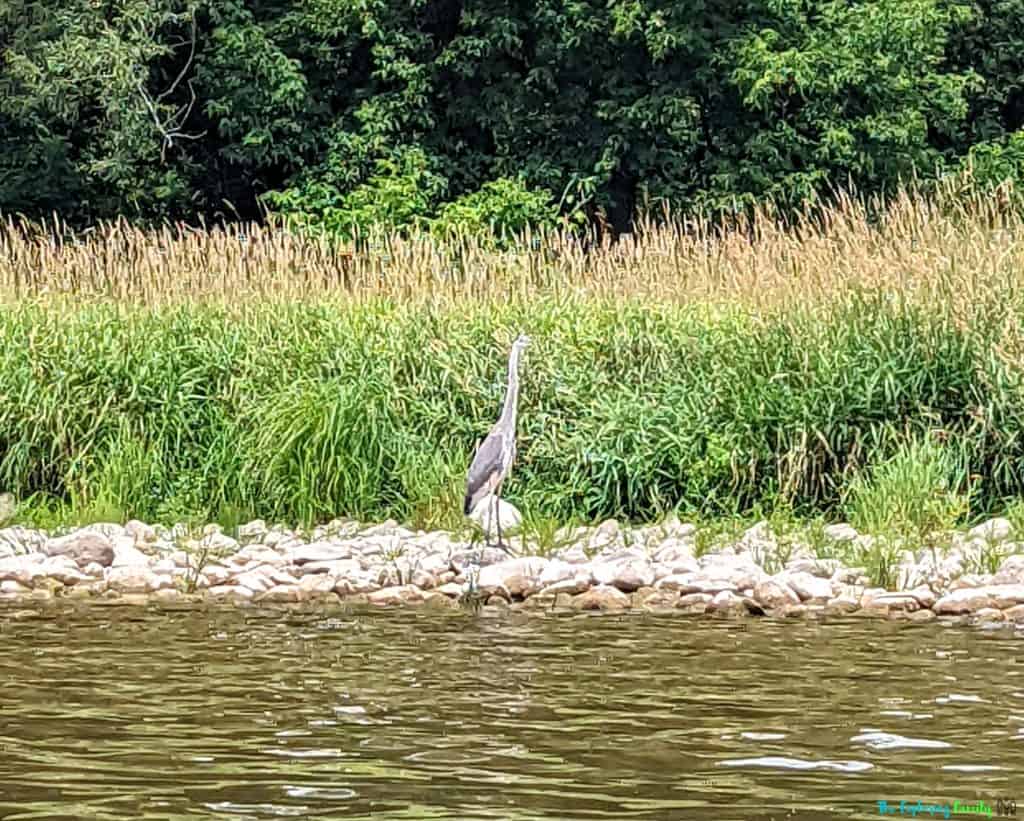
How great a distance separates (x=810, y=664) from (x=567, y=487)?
181 inches

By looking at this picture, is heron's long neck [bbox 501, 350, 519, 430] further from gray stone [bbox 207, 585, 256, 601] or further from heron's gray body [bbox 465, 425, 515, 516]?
gray stone [bbox 207, 585, 256, 601]

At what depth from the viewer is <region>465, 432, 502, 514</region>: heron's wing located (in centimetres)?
1017

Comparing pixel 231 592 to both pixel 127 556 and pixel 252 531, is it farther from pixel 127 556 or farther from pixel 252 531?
pixel 252 531

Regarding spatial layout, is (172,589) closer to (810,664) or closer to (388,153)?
(810,664)

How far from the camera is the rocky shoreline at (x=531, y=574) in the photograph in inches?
343

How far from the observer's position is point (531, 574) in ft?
30.3

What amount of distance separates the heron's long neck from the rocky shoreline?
0.68 meters

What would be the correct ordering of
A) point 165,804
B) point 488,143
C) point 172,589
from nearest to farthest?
point 165,804 → point 172,589 → point 488,143

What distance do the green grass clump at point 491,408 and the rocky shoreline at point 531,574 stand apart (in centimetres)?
82

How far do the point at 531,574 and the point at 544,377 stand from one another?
316 cm

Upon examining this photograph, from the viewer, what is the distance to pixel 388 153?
2748 centimetres

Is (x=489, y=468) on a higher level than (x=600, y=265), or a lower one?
lower

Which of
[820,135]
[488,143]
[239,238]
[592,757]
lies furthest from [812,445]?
[488,143]

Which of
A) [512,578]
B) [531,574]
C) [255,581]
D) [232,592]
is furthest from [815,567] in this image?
[232,592]
